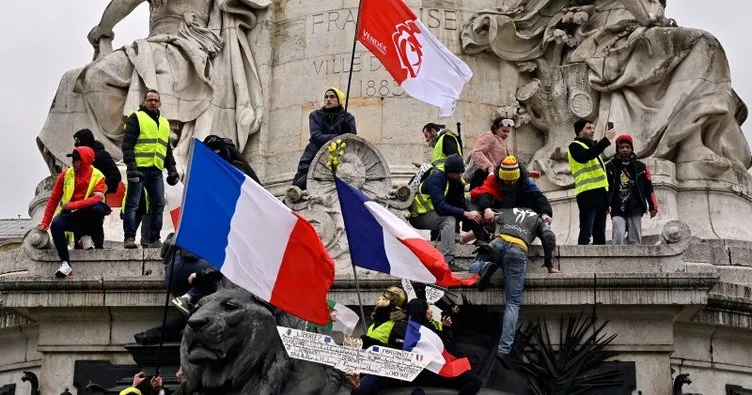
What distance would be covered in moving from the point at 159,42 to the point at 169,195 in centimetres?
396

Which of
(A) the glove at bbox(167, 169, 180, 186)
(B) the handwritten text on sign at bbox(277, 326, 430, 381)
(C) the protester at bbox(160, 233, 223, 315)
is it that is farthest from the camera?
(A) the glove at bbox(167, 169, 180, 186)

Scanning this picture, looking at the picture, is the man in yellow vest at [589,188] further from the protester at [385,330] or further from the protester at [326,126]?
the protester at [385,330]

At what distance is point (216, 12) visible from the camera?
2814 cm

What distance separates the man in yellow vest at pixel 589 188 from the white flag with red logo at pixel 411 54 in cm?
254

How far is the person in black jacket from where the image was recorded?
23031 mm

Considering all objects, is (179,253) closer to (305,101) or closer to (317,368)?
(317,368)

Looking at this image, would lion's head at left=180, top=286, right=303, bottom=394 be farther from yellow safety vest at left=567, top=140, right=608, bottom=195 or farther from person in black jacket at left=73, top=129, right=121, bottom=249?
yellow safety vest at left=567, top=140, right=608, bottom=195

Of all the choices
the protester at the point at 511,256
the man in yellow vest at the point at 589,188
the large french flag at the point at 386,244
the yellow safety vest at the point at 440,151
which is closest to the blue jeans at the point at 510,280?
the protester at the point at 511,256

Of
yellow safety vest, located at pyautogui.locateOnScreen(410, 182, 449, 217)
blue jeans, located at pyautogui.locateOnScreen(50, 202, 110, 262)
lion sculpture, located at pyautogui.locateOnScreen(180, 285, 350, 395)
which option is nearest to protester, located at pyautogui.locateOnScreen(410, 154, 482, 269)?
yellow safety vest, located at pyautogui.locateOnScreen(410, 182, 449, 217)

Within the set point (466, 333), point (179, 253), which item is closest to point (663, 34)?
point (466, 333)

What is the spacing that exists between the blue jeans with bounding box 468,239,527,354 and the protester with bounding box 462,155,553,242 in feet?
2.28

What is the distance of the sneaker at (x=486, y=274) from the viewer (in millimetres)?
21062

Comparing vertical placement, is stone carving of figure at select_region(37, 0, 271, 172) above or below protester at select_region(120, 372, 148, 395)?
above

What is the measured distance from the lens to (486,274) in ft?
69.3
